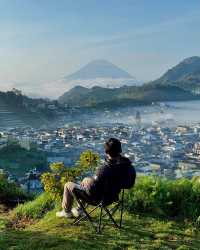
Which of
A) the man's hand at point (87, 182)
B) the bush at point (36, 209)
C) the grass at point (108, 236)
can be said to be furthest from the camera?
the bush at point (36, 209)

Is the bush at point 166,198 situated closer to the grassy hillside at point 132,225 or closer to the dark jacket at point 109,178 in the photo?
the grassy hillside at point 132,225

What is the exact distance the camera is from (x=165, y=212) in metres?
7.68

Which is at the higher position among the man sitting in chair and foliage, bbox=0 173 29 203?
the man sitting in chair

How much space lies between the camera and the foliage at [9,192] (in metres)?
10.1

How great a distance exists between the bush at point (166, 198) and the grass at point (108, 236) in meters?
0.30

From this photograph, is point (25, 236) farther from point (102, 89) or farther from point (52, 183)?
point (102, 89)

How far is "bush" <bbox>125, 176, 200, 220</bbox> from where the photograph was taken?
25.1 ft

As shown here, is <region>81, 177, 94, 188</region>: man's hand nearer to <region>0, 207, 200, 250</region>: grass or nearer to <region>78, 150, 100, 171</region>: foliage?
<region>0, 207, 200, 250</region>: grass

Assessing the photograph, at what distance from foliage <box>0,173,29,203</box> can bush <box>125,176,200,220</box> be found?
3198 mm

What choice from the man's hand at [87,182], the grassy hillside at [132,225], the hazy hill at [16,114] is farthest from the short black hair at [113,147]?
the hazy hill at [16,114]

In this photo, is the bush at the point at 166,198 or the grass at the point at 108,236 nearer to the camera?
the grass at the point at 108,236

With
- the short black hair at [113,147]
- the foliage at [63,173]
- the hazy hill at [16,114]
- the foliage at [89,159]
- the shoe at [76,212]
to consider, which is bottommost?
the hazy hill at [16,114]

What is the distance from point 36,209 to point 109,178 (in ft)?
8.03

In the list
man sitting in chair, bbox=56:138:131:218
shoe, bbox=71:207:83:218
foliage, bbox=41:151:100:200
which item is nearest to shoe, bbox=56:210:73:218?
shoe, bbox=71:207:83:218
